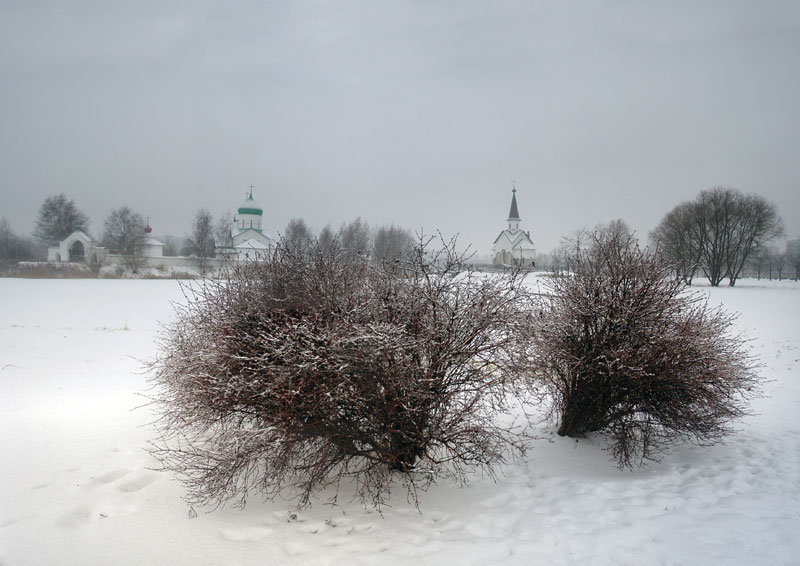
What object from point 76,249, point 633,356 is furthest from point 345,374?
point 76,249

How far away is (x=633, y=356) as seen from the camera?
6250mm

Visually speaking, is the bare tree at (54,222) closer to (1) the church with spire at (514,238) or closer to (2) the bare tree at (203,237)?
(2) the bare tree at (203,237)

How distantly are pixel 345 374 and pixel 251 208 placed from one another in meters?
70.2

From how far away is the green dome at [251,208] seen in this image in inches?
2781

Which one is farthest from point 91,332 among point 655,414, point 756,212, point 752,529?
point 756,212

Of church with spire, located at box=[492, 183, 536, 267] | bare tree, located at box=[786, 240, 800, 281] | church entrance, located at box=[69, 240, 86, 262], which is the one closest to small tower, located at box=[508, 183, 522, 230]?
church with spire, located at box=[492, 183, 536, 267]

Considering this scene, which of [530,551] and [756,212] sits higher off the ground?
[756,212]

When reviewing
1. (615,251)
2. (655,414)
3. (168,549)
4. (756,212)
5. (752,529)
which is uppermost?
(756,212)

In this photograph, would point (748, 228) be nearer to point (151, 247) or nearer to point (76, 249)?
point (151, 247)

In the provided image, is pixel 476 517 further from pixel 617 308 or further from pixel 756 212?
pixel 756 212

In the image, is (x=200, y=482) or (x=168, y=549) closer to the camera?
(x=168, y=549)

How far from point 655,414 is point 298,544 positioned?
4.67 m

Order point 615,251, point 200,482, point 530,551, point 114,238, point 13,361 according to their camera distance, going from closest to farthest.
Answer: point 530,551
point 200,482
point 615,251
point 13,361
point 114,238

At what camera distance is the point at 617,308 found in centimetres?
638
